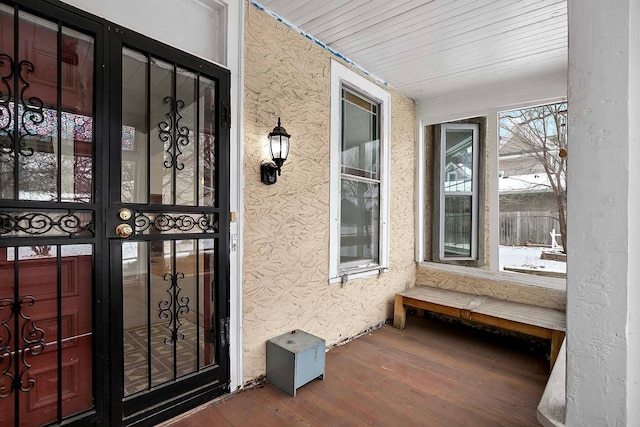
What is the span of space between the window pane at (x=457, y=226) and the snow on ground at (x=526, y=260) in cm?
43

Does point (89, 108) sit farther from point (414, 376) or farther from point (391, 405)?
point (414, 376)

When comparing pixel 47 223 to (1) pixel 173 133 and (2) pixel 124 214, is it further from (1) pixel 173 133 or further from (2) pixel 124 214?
(1) pixel 173 133

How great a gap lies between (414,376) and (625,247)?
225cm

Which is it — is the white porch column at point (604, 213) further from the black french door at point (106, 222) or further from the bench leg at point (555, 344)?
the bench leg at point (555, 344)

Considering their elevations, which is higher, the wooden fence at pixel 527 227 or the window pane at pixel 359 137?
the window pane at pixel 359 137

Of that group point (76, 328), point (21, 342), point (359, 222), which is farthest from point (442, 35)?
point (21, 342)

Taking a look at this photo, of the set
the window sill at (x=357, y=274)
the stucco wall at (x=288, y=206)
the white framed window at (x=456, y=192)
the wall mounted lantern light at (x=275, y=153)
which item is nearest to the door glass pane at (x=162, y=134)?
the stucco wall at (x=288, y=206)

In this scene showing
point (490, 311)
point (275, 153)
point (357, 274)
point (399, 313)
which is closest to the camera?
point (275, 153)

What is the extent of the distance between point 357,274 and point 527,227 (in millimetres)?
2140

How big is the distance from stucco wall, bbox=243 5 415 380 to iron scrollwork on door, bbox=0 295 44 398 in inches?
47.4

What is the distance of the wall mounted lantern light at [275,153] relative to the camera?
Answer: 2.48 m

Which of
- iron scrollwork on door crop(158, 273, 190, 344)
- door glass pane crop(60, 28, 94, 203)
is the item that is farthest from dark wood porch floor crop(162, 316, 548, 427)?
door glass pane crop(60, 28, 94, 203)

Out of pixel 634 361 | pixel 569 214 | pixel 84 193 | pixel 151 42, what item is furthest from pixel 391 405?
pixel 151 42

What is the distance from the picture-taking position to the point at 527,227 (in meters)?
3.79
